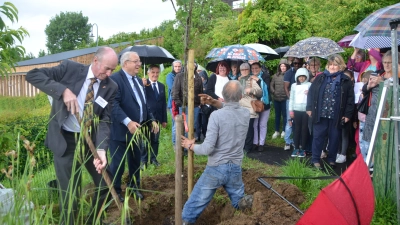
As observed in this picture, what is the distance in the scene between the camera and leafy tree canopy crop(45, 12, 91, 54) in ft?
297

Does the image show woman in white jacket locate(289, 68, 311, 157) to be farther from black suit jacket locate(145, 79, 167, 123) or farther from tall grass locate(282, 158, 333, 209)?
black suit jacket locate(145, 79, 167, 123)

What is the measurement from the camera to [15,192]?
2.55 m

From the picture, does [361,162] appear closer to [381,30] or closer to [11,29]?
[381,30]

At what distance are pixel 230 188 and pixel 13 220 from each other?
2.47 meters

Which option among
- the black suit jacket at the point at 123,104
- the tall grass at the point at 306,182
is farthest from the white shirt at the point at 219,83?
the black suit jacket at the point at 123,104

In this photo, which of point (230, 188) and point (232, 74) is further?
point (232, 74)

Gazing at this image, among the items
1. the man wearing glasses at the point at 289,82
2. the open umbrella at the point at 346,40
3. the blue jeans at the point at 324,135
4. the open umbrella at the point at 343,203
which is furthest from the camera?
the open umbrella at the point at 346,40

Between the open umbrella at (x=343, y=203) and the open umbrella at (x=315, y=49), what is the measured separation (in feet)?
17.9

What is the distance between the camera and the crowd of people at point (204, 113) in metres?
4.05

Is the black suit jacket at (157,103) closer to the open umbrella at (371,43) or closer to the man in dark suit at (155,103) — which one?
the man in dark suit at (155,103)

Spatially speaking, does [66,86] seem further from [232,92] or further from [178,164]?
[232,92]

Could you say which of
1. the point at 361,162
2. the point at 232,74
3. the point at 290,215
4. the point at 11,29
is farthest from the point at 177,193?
the point at 232,74

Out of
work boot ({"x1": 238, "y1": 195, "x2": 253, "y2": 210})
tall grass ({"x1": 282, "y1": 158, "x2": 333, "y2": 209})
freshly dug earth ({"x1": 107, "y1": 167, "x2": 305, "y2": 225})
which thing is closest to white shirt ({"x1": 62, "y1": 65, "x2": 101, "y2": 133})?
freshly dug earth ({"x1": 107, "y1": 167, "x2": 305, "y2": 225})

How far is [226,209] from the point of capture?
5.27 metres
